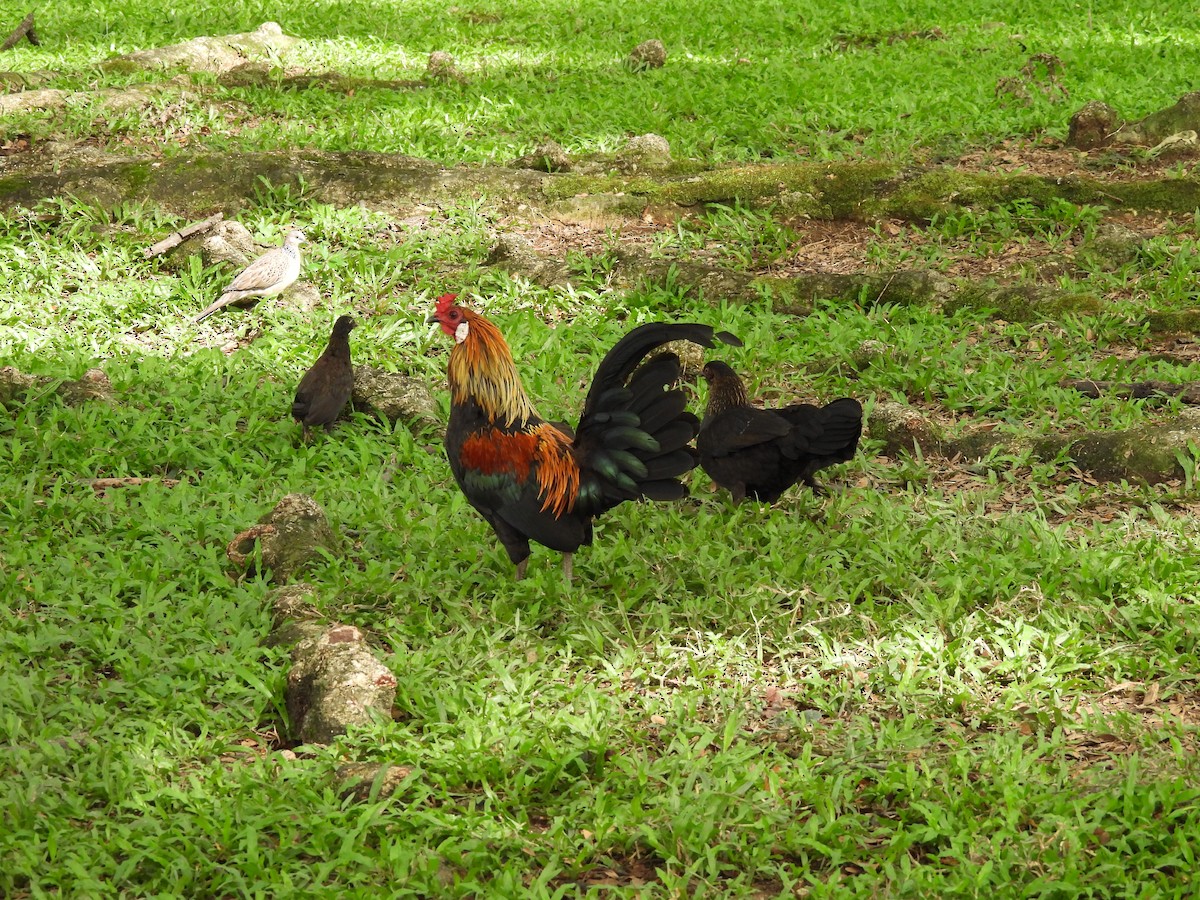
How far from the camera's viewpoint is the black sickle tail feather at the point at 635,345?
4.61 m

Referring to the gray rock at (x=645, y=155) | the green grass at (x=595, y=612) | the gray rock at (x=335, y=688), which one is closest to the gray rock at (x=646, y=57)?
the gray rock at (x=645, y=155)

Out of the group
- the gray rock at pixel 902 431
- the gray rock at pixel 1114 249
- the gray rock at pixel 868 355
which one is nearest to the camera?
the gray rock at pixel 902 431

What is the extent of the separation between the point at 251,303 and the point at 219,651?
3896 mm

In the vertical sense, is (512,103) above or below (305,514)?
above

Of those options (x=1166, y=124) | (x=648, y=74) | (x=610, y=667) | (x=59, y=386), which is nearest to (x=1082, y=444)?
(x=610, y=667)

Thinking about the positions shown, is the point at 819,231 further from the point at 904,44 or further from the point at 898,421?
the point at 904,44

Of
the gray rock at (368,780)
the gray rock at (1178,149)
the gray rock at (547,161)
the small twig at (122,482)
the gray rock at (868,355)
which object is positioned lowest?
the gray rock at (368,780)

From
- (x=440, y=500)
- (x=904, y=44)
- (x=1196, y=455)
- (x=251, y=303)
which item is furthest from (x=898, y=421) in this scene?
(x=904, y=44)

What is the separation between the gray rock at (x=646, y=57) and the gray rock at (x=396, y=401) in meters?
7.02

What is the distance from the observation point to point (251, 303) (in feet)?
26.9

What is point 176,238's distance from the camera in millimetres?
8648

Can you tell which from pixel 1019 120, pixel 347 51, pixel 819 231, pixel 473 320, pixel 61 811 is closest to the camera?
pixel 61 811

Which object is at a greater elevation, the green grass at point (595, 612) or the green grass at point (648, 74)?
the green grass at point (648, 74)

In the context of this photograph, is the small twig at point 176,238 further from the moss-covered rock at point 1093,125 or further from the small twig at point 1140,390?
the moss-covered rock at point 1093,125
